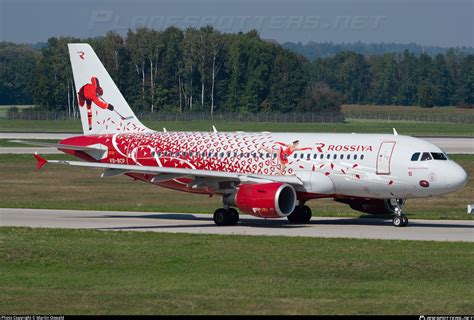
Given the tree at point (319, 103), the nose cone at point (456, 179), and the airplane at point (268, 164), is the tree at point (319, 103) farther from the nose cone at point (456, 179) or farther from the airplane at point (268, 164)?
the nose cone at point (456, 179)

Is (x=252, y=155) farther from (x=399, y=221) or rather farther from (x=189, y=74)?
(x=189, y=74)

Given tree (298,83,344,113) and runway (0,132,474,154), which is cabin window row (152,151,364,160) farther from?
tree (298,83,344,113)

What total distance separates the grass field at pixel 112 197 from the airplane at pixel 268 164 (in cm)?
399

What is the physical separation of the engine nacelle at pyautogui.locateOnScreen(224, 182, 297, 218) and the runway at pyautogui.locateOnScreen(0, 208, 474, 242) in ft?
2.21

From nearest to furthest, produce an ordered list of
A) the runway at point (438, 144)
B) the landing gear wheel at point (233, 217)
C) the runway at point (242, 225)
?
the runway at point (242, 225)
the landing gear wheel at point (233, 217)
the runway at point (438, 144)

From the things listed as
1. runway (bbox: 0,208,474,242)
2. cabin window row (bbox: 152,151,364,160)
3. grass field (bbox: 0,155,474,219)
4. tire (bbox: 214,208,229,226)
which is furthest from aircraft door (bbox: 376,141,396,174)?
tire (bbox: 214,208,229,226)

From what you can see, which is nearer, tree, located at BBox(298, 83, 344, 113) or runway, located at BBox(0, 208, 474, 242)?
runway, located at BBox(0, 208, 474, 242)

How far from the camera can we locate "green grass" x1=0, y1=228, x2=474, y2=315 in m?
22.2

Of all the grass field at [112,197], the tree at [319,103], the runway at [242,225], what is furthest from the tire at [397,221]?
the tree at [319,103]

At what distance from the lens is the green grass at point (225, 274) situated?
22188 millimetres

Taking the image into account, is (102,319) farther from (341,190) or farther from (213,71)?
(213,71)

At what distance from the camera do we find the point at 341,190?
39.0 m

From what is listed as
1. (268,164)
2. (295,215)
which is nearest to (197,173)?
(268,164)

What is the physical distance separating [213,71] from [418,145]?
109 m
